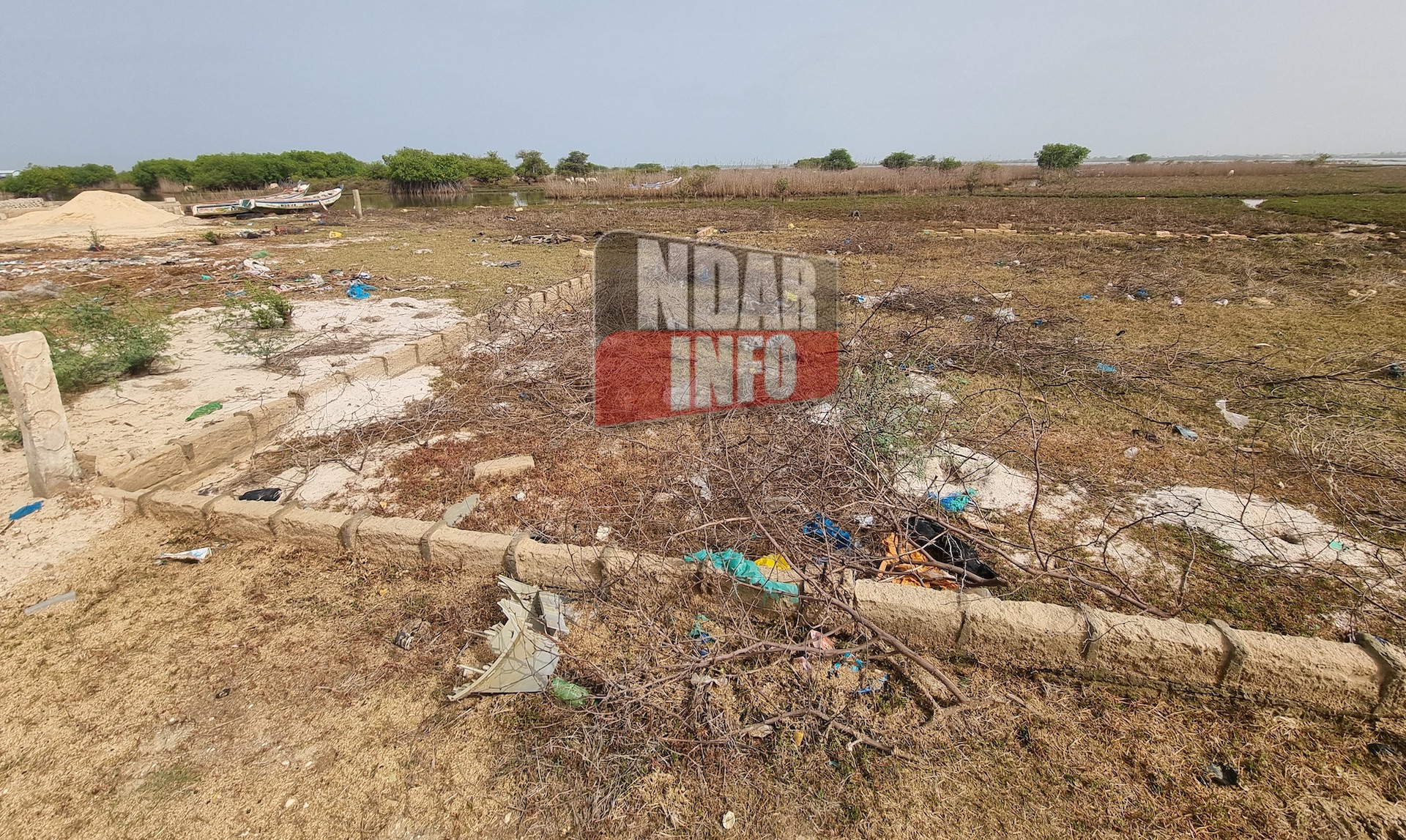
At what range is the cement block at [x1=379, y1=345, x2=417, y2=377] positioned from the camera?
201 inches

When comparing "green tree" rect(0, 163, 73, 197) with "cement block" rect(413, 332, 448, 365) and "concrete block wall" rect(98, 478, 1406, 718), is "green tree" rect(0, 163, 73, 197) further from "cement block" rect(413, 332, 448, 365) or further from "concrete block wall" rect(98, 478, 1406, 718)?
"concrete block wall" rect(98, 478, 1406, 718)

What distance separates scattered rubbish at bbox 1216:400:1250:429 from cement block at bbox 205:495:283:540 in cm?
598

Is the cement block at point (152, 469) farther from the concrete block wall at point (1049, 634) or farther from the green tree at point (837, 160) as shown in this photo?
the green tree at point (837, 160)

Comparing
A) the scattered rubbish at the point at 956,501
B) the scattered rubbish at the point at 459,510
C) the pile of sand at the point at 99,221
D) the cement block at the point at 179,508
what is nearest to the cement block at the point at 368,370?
the cement block at the point at 179,508

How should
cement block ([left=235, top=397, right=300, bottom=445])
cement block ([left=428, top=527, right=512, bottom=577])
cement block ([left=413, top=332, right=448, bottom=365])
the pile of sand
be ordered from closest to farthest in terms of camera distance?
cement block ([left=428, top=527, right=512, bottom=577]), cement block ([left=235, top=397, right=300, bottom=445]), cement block ([left=413, top=332, right=448, bottom=365]), the pile of sand

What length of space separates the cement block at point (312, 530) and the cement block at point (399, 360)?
2461 mm

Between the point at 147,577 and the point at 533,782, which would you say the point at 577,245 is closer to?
the point at 147,577

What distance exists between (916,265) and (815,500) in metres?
8.40

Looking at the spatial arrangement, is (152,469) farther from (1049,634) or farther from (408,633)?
(1049,634)

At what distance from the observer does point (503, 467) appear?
3.50m

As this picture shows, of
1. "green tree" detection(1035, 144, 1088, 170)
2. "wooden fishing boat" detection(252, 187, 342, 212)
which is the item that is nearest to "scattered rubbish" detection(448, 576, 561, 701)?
"wooden fishing boat" detection(252, 187, 342, 212)

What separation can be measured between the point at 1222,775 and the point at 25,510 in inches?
215

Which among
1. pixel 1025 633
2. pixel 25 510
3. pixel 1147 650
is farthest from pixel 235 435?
pixel 1147 650

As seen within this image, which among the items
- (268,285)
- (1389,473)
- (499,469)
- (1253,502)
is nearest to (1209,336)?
(1389,473)
